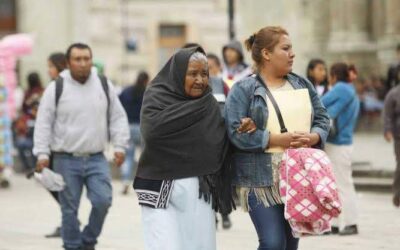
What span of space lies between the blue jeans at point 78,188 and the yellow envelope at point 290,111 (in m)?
3.24

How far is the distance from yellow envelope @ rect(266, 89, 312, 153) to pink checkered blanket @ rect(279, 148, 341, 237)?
20cm

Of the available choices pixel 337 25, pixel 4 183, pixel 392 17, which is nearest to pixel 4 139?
pixel 4 183

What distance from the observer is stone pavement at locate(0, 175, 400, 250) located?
10.9 metres

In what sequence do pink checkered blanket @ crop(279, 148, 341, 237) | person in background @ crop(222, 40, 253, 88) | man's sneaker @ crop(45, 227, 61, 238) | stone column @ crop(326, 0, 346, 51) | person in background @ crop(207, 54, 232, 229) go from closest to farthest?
pink checkered blanket @ crop(279, 148, 341, 237), person in background @ crop(207, 54, 232, 229), man's sneaker @ crop(45, 227, 61, 238), person in background @ crop(222, 40, 253, 88), stone column @ crop(326, 0, 346, 51)

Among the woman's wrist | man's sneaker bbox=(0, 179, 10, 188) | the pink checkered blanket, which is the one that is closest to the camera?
the pink checkered blanket

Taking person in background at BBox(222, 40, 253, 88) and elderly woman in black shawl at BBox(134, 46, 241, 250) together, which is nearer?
elderly woman in black shawl at BBox(134, 46, 241, 250)

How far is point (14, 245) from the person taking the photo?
11242 mm

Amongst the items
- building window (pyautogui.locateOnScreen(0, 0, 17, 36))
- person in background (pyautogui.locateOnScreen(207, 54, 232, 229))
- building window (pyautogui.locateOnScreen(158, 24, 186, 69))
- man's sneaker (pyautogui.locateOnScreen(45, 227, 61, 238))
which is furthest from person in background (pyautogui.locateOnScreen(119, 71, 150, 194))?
building window (pyautogui.locateOnScreen(158, 24, 186, 69))

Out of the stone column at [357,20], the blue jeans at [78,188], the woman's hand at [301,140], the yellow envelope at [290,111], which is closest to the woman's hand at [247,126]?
the yellow envelope at [290,111]

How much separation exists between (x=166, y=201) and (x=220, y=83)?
324cm

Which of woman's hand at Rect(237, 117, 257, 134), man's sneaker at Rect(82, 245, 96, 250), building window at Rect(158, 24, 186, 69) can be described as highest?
woman's hand at Rect(237, 117, 257, 134)

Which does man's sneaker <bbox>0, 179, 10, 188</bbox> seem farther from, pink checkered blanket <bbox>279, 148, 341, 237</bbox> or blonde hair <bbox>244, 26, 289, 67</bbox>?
pink checkered blanket <bbox>279, 148, 341, 237</bbox>

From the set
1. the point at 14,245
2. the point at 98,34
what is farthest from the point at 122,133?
the point at 98,34

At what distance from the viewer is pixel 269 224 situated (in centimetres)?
666
